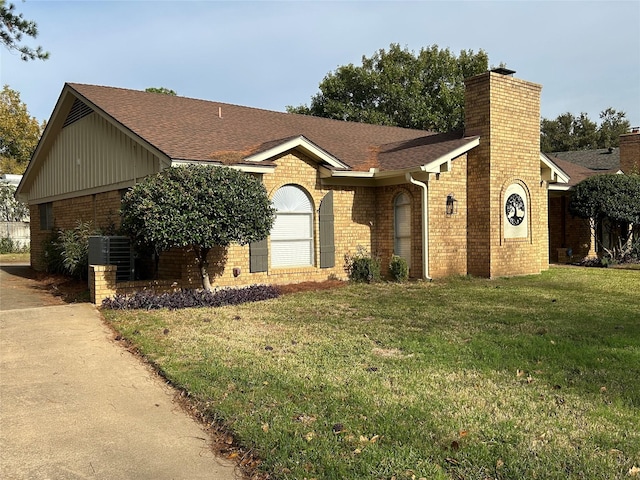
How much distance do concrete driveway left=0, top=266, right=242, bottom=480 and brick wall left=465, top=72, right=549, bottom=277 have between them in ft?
31.5

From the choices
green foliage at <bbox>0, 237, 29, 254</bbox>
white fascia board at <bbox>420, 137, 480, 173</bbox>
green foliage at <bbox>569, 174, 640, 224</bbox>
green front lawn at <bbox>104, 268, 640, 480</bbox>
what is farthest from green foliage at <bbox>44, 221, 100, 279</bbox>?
green foliage at <bbox>0, 237, 29, 254</bbox>

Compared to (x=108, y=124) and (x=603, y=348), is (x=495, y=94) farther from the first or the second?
(x=108, y=124)

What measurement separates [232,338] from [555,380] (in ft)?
12.9

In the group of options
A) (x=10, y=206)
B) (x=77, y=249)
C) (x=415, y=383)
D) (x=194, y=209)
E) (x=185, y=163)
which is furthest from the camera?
(x=10, y=206)

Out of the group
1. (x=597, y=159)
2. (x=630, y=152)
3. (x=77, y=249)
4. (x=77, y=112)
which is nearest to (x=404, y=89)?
(x=597, y=159)

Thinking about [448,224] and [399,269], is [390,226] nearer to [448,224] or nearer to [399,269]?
[399,269]

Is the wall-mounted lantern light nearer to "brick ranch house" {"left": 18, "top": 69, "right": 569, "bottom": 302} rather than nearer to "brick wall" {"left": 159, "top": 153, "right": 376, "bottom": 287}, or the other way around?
"brick ranch house" {"left": 18, "top": 69, "right": 569, "bottom": 302}

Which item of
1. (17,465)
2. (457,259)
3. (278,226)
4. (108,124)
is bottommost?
(17,465)

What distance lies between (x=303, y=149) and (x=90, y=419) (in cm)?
857

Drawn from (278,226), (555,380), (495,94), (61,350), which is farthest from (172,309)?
(495,94)

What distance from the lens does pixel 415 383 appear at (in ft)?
17.1

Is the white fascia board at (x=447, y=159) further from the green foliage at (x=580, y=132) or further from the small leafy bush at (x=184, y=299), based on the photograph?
the green foliage at (x=580, y=132)

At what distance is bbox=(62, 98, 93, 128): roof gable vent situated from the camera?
48.2 feet

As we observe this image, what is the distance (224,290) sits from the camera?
34.5 ft
